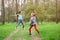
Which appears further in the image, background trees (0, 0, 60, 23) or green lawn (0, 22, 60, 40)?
background trees (0, 0, 60, 23)

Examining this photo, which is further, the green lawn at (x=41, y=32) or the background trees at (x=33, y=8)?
the background trees at (x=33, y=8)

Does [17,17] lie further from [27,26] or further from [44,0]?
[44,0]

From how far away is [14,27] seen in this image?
7.21m

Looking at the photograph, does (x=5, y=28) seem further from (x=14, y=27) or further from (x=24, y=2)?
(x=24, y=2)

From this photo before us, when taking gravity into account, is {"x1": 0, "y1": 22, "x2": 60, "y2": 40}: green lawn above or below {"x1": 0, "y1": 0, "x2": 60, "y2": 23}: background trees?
below

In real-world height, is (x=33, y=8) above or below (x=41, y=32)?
above

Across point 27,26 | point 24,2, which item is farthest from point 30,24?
point 24,2

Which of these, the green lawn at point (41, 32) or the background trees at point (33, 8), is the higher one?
the background trees at point (33, 8)

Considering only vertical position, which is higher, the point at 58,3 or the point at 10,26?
the point at 58,3

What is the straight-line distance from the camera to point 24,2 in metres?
7.18

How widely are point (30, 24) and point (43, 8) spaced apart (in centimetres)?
48

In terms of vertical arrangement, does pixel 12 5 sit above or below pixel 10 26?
above

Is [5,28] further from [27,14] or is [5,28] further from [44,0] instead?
[44,0]

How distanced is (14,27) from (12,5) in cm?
52
